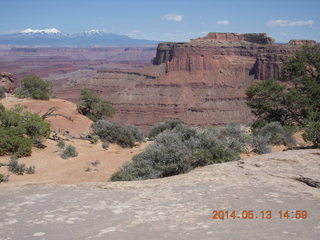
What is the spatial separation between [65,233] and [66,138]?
13.4 m

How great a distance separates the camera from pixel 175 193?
514 centimetres

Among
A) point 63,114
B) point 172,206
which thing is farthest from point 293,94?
point 63,114

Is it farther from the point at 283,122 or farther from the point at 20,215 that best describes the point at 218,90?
the point at 20,215

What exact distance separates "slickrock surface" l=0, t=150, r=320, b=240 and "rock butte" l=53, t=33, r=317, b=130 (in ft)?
184

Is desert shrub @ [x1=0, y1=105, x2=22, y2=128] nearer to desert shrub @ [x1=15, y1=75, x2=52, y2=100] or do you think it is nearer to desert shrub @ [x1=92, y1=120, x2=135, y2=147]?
desert shrub @ [x1=92, y1=120, x2=135, y2=147]

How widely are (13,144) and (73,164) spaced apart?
2403 mm

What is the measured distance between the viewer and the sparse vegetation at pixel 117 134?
671 inches

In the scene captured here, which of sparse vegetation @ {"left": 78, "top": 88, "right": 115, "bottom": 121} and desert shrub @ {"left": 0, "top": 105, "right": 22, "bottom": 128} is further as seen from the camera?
sparse vegetation @ {"left": 78, "top": 88, "right": 115, "bottom": 121}

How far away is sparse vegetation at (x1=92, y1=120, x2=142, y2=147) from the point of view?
1703 cm

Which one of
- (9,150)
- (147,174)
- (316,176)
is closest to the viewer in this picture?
(316,176)

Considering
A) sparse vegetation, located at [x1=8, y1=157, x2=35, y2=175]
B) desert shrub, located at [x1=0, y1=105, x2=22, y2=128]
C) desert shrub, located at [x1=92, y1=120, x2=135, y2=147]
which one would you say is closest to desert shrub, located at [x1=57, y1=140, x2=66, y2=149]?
desert shrub, located at [x1=0, y1=105, x2=22, y2=128]

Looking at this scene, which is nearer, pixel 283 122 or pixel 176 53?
pixel 283 122

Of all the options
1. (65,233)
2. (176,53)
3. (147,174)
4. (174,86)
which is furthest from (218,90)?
(65,233)

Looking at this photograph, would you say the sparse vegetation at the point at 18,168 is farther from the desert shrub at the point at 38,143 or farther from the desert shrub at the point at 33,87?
the desert shrub at the point at 33,87
